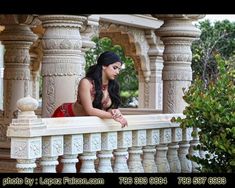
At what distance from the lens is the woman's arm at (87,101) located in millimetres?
4746

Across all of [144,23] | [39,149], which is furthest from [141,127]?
[144,23]

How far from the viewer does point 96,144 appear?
4.55m

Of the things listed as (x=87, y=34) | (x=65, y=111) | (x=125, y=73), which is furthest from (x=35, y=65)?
(x=125, y=73)

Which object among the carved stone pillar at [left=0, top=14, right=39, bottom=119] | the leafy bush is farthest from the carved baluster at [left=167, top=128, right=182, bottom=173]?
the carved stone pillar at [left=0, top=14, right=39, bottom=119]

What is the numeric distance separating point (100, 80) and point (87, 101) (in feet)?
1.18

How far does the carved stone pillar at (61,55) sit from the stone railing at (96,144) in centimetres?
129

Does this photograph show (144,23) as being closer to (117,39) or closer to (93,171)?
→ (117,39)

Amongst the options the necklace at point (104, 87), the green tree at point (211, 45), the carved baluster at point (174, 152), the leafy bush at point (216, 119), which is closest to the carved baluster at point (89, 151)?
the necklace at point (104, 87)

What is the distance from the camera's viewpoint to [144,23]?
1681 centimetres

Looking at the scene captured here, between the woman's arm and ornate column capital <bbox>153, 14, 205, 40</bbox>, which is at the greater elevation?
ornate column capital <bbox>153, 14, 205, 40</bbox>

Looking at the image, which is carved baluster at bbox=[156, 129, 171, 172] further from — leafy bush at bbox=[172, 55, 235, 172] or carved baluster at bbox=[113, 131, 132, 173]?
carved baluster at bbox=[113, 131, 132, 173]

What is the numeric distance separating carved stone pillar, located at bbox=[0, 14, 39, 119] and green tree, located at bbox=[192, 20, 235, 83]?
17.0 m

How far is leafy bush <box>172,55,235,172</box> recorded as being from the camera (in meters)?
4.96

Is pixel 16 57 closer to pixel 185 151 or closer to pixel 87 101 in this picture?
pixel 185 151
